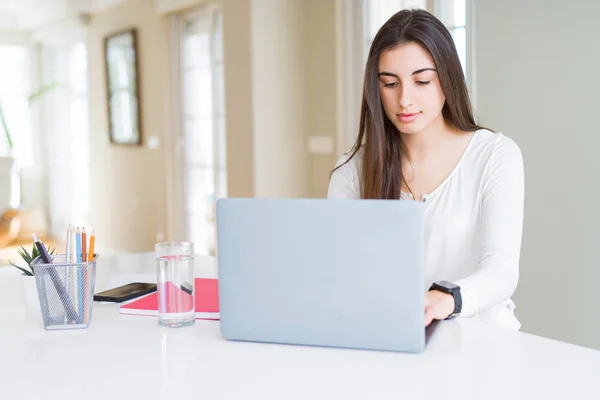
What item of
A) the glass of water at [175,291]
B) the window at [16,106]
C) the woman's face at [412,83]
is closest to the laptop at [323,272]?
the glass of water at [175,291]

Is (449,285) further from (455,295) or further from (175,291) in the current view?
(175,291)

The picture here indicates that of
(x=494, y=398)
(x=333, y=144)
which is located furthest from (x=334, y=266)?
(x=333, y=144)

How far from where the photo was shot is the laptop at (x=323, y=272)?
1.09 metres

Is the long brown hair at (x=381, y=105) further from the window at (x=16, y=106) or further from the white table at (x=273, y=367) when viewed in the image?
the window at (x=16, y=106)

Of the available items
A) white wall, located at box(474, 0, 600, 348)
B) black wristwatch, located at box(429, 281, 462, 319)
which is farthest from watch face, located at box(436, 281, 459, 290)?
white wall, located at box(474, 0, 600, 348)

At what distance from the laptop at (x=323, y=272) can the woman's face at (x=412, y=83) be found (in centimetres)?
67

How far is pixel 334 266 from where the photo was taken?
3.67ft

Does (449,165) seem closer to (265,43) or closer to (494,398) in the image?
(494,398)

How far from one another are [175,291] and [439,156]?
0.83m

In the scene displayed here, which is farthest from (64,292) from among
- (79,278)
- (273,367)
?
(273,367)

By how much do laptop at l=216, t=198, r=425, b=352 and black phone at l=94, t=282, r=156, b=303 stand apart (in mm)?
390

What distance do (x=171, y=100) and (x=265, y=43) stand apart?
157 cm

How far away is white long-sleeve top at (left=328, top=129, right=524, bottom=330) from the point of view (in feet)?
5.21

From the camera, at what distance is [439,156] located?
1.84m
